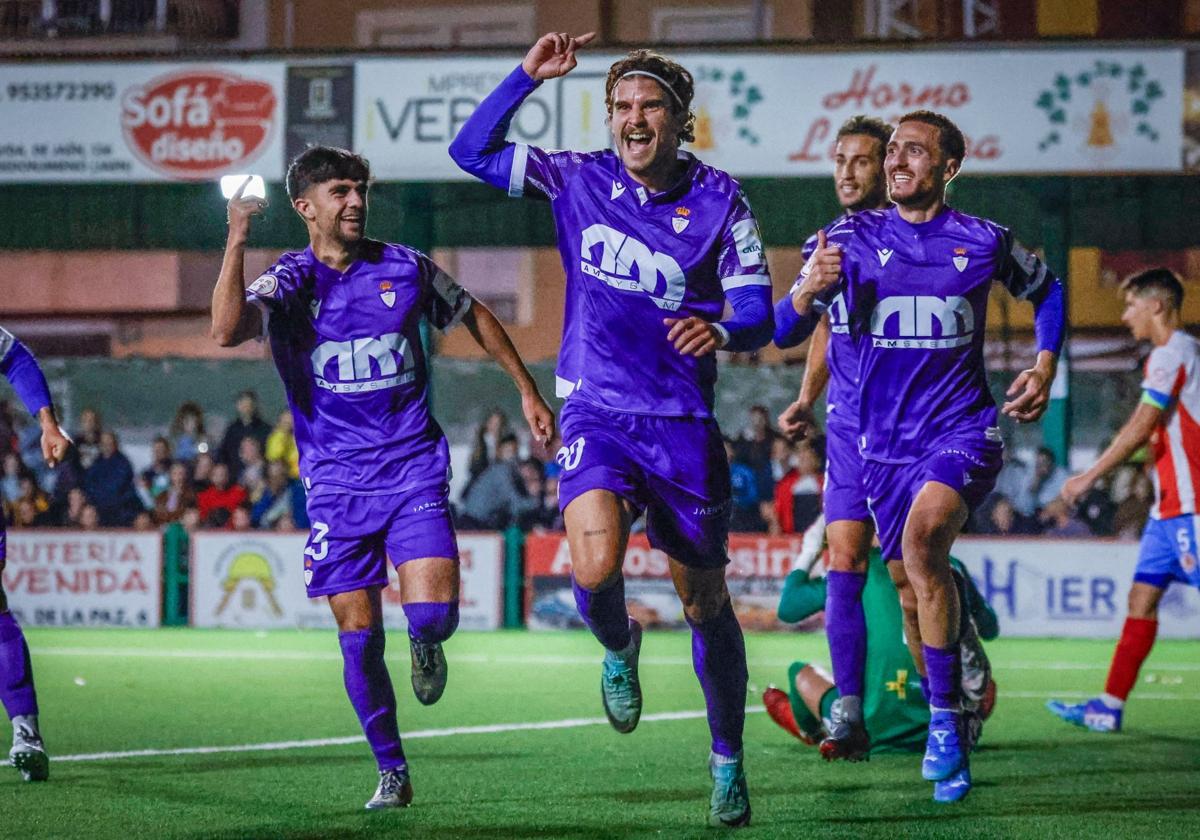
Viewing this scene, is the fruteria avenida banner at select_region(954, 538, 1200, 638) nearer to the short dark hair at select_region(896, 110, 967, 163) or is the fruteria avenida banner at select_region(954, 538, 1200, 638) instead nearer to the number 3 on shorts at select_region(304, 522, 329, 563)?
the short dark hair at select_region(896, 110, 967, 163)

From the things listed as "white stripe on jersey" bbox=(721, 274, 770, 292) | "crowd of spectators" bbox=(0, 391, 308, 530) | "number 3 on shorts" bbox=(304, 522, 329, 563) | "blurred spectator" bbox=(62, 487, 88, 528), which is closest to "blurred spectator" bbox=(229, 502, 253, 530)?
"crowd of spectators" bbox=(0, 391, 308, 530)

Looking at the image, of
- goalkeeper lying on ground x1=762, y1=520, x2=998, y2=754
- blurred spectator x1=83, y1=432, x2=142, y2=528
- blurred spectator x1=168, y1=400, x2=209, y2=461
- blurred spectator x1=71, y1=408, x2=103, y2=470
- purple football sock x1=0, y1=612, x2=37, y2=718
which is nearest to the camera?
purple football sock x1=0, y1=612, x2=37, y2=718

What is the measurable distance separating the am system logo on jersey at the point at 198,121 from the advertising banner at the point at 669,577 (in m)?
5.21

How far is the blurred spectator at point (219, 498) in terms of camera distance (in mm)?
17047

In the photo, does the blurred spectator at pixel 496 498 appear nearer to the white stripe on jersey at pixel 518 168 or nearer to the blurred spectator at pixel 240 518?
the blurred spectator at pixel 240 518

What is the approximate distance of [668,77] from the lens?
5.62 m

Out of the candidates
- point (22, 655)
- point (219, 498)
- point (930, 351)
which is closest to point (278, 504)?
point (219, 498)

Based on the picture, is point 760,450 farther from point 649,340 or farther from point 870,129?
point 649,340

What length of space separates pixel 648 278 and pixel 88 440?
1332 cm

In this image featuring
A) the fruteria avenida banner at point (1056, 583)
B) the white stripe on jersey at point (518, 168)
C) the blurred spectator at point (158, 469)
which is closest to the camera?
the white stripe on jersey at point (518, 168)

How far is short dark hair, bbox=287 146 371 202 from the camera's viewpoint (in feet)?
20.6

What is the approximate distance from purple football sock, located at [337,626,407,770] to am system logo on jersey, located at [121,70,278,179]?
12.0 metres

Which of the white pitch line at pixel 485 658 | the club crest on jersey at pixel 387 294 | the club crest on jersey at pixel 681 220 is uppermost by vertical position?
the club crest on jersey at pixel 681 220

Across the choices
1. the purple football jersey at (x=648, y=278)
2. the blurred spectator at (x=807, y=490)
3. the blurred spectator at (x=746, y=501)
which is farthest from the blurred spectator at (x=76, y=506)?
the purple football jersey at (x=648, y=278)
